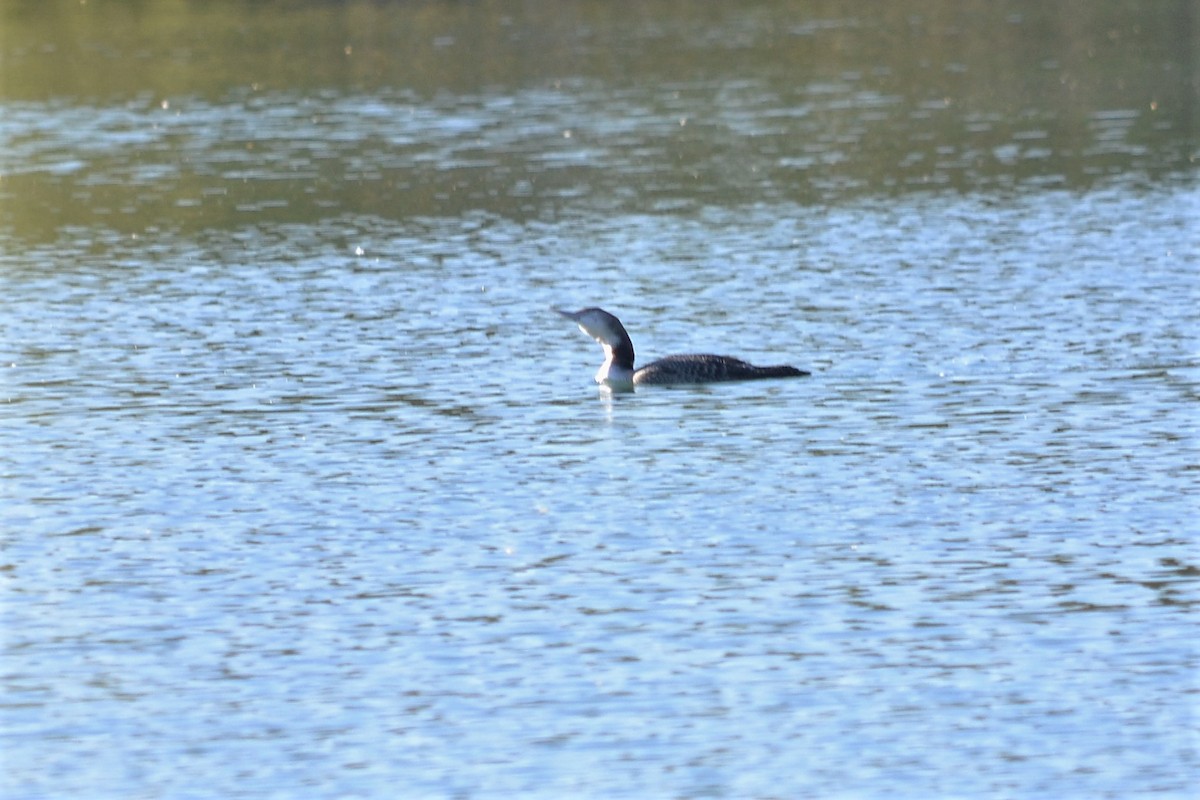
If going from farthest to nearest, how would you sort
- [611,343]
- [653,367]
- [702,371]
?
[611,343], [653,367], [702,371]

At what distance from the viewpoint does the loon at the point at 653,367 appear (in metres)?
19.2

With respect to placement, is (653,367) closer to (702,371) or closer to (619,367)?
(619,367)

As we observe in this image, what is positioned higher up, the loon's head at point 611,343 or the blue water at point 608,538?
the loon's head at point 611,343

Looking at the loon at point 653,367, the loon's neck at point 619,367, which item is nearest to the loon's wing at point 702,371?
the loon at point 653,367

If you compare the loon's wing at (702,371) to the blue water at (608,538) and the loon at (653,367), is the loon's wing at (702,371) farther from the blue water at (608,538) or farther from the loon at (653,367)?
the blue water at (608,538)

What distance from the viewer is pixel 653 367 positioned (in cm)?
1950

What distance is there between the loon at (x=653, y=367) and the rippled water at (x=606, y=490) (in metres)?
0.20

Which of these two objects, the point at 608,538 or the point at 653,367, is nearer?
the point at 608,538

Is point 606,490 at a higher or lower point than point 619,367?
lower

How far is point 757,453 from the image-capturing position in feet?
54.6

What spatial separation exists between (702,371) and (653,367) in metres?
0.48

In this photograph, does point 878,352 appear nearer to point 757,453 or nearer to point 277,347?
point 757,453

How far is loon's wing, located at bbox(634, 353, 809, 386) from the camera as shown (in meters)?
19.2

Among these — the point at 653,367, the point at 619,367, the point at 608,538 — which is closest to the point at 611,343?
the point at 619,367
